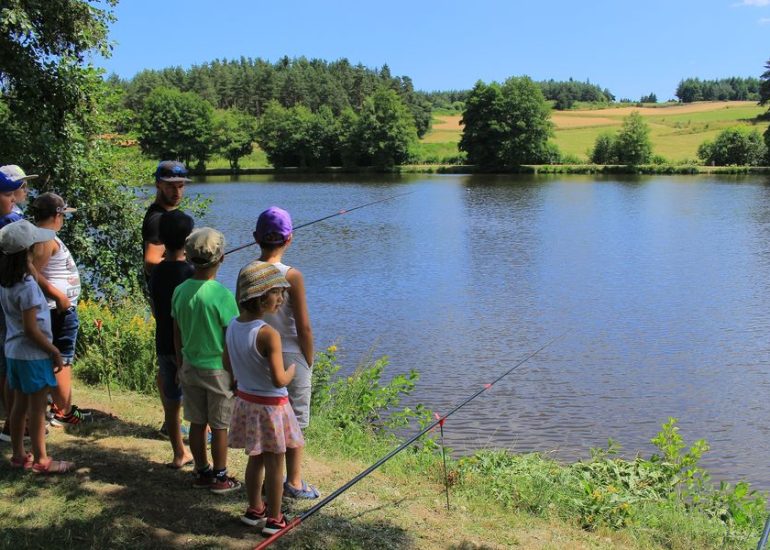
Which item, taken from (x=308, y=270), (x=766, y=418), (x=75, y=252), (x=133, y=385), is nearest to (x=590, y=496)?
(x=133, y=385)

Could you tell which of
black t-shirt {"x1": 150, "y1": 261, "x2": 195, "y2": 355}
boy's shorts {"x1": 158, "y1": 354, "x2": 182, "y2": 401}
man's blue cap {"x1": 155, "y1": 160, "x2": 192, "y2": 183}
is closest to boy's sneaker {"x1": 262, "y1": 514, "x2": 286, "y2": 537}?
boy's shorts {"x1": 158, "y1": 354, "x2": 182, "y2": 401}

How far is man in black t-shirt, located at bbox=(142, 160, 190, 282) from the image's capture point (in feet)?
13.1

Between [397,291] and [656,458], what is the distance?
987 centimetres

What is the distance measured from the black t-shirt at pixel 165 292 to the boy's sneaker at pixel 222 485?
2.53 feet

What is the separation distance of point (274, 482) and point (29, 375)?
4.97 ft

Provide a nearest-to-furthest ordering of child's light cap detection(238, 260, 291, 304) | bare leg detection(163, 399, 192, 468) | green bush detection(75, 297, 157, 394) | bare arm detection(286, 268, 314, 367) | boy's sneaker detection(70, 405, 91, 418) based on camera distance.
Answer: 1. child's light cap detection(238, 260, 291, 304)
2. bare arm detection(286, 268, 314, 367)
3. bare leg detection(163, 399, 192, 468)
4. boy's sneaker detection(70, 405, 91, 418)
5. green bush detection(75, 297, 157, 394)

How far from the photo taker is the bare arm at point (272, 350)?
3096 mm

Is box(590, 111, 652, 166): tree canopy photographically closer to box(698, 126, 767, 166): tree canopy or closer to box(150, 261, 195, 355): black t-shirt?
box(698, 126, 767, 166): tree canopy

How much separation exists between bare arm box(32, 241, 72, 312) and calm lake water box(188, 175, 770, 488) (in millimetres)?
4483

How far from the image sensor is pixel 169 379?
396 cm

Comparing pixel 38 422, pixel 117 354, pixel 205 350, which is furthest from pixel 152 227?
pixel 117 354

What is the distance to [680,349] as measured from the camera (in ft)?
36.3

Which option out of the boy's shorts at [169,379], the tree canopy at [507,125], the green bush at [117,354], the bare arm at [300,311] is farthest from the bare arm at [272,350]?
the tree canopy at [507,125]

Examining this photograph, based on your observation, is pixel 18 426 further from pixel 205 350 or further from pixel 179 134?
pixel 179 134
